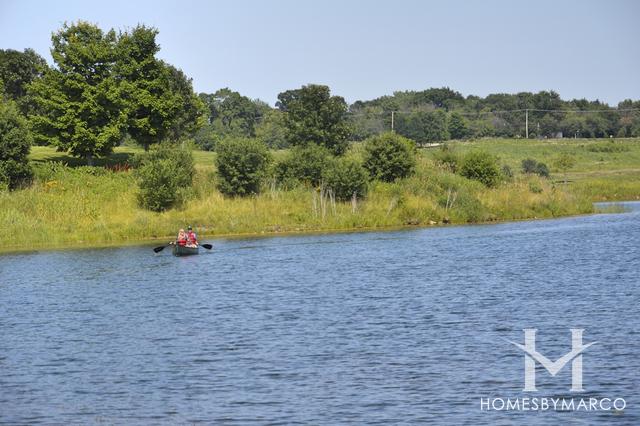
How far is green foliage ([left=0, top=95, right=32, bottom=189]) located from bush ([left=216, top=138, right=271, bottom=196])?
1492 cm

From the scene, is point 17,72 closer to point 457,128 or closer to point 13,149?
point 13,149

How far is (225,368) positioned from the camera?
1051 inches

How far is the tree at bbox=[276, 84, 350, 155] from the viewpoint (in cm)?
8912

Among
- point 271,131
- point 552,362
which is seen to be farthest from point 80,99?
point 271,131

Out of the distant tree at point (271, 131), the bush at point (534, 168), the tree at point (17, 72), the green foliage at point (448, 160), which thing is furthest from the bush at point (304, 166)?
the distant tree at point (271, 131)

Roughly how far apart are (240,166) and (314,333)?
42925 mm

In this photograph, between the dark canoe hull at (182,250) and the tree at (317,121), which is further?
the tree at (317,121)

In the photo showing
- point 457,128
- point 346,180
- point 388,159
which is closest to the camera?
point 346,180

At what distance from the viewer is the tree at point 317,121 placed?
292 feet

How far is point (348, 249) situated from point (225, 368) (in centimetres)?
3232

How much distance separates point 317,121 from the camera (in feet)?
A: 294

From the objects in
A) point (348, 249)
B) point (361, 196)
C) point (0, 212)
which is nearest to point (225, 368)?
point (348, 249)

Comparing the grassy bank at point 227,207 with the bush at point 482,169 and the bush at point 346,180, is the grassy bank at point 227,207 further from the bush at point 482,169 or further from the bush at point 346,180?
the bush at point 482,169

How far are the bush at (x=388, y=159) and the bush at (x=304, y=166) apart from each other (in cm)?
362
